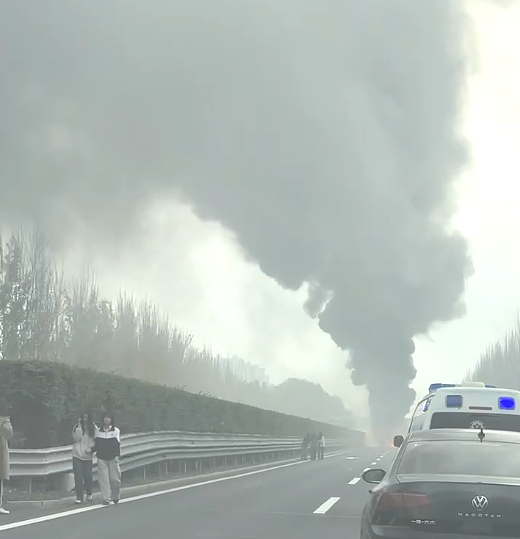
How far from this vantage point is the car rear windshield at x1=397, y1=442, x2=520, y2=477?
6445 mm

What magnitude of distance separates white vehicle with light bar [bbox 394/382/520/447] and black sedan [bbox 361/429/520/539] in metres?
6.38

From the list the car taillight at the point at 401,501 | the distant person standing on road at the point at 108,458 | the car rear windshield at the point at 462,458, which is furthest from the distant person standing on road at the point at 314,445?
the car taillight at the point at 401,501

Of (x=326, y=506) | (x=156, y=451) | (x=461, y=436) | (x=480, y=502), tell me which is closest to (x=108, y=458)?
(x=326, y=506)

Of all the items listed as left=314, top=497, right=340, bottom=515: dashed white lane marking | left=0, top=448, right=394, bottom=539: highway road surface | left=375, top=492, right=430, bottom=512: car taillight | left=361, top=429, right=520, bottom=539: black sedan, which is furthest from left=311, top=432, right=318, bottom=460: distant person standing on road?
left=375, top=492, right=430, bottom=512: car taillight

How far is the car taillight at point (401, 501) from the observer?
20.1 ft

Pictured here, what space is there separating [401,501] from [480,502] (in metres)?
0.56

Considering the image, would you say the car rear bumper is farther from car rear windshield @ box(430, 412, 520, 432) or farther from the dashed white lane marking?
the dashed white lane marking

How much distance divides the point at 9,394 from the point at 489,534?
11.6 metres

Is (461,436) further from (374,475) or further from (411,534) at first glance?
(411,534)

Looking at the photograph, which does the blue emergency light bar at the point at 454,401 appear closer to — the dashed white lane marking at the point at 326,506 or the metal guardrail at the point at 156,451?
the dashed white lane marking at the point at 326,506

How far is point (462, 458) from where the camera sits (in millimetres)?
6629

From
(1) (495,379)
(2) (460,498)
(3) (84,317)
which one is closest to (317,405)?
(1) (495,379)

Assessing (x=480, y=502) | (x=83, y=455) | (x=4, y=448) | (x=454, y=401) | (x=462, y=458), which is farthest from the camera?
(x=83, y=455)

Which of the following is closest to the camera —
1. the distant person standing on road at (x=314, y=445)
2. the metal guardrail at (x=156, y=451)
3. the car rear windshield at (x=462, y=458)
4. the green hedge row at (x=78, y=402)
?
the car rear windshield at (x=462, y=458)
